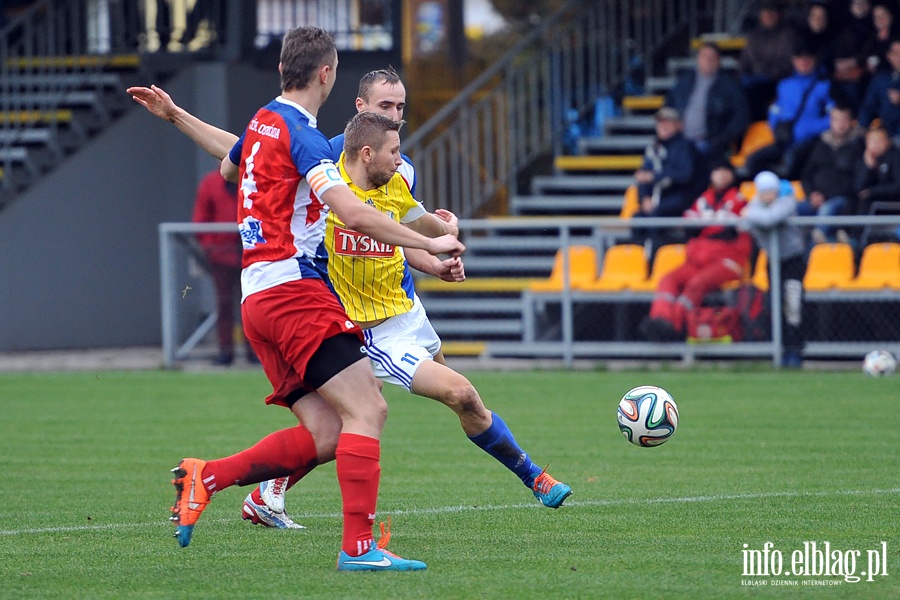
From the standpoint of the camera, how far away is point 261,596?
4812 millimetres

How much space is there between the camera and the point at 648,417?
6.82m

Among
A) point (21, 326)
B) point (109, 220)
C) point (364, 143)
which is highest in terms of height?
point (364, 143)

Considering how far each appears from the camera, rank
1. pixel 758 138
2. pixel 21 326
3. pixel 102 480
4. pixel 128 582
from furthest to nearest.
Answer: pixel 21 326 < pixel 758 138 < pixel 102 480 < pixel 128 582

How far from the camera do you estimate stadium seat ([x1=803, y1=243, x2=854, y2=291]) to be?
12805 millimetres

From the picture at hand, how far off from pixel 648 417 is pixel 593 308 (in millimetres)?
A: 6965

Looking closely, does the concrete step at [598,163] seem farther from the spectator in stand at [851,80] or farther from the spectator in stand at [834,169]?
the spectator in stand at [834,169]

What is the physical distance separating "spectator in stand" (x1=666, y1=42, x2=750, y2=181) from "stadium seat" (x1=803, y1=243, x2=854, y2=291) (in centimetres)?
266

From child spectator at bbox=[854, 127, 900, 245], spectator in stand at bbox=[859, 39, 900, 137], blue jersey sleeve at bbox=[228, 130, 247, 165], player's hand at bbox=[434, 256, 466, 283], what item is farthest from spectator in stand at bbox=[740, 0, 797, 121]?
blue jersey sleeve at bbox=[228, 130, 247, 165]

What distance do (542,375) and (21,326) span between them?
729cm

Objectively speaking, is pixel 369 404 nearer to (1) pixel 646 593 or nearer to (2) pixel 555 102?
(1) pixel 646 593

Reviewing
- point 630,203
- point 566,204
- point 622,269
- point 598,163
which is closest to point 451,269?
point 622,269

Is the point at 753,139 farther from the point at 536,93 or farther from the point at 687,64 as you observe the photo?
the point at 536,93

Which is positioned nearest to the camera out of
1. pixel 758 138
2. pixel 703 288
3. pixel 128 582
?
pixel 128 582

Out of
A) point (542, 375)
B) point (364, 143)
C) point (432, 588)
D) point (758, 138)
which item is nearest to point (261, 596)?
point (432, 588)
